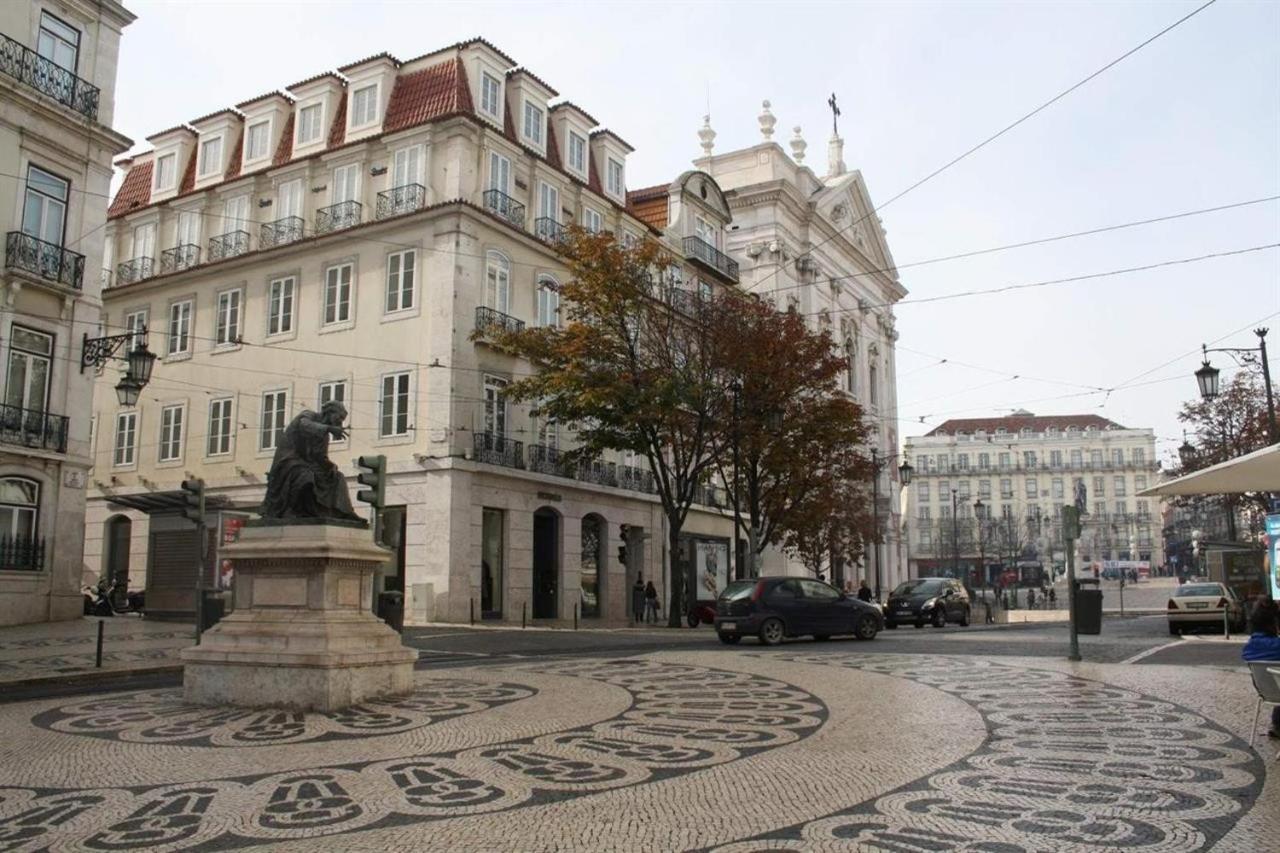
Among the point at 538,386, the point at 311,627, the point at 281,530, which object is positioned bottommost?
the point at 311,627

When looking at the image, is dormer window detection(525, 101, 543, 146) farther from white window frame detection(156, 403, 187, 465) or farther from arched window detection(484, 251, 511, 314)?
white window frame detection(156, 403, 187, 465)

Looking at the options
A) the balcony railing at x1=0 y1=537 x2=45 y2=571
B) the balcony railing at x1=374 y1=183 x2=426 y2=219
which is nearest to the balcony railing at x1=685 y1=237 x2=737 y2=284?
the balcony railing at x1=374 y1=183 x2=426 y2=219

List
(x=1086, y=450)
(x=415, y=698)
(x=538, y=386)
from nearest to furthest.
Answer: (x=415, y=698)
(x=538, y=386)
(x=1086, y=450)

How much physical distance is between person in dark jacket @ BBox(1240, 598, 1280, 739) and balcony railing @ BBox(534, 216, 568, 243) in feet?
A: 88.3

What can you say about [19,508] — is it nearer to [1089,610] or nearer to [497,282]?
[497,282]

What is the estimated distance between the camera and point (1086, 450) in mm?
125750

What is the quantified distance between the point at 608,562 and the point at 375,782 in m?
30.2

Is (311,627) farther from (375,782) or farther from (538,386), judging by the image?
(538,386)

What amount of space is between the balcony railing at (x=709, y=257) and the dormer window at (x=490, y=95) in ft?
36.0

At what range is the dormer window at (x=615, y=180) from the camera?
39.5 m

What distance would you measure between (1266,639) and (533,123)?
30.4m

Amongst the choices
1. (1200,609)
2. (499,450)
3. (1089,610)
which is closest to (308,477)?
(1089,610)

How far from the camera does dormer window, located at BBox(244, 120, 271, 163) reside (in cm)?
3541

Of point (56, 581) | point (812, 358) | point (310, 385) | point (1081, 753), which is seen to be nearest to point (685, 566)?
point (812, 358)
